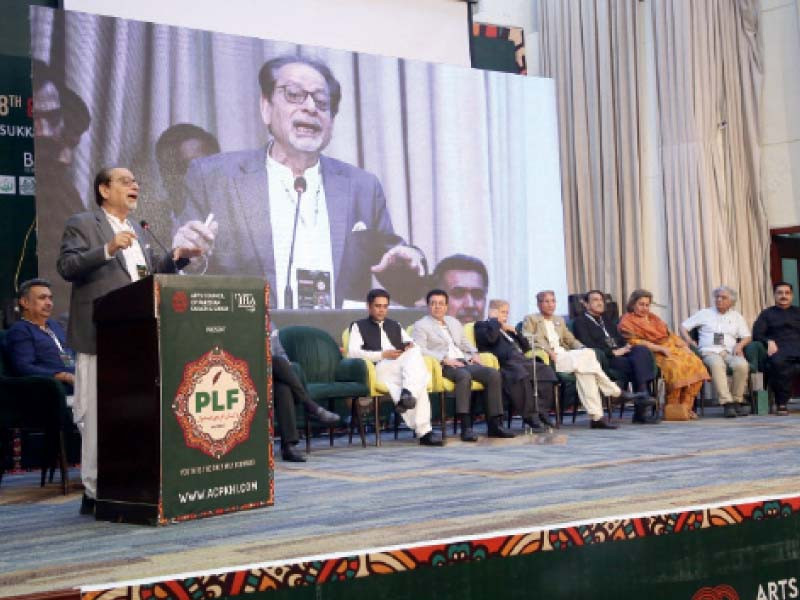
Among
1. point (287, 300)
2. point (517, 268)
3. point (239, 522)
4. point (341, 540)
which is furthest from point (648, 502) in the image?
point (517, 268)

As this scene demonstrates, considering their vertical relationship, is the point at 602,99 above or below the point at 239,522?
above

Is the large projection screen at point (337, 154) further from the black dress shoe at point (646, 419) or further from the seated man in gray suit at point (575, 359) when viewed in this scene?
the black dress shoe at point (646, 419)

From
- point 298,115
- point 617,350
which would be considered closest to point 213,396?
point 298,115

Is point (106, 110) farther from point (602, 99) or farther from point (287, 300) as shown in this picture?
point (602, 99)

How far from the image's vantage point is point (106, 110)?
633cm

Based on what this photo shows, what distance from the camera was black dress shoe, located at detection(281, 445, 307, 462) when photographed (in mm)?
5273

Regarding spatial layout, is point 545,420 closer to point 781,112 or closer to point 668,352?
point 668,352

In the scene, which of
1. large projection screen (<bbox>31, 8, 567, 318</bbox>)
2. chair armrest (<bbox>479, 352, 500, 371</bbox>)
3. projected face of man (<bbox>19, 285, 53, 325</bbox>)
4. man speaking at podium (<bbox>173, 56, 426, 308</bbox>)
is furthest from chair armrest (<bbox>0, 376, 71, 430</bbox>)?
chair armrest (<bbox>479, 352, 500, 371</bbox>)

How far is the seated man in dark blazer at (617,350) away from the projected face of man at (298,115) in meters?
2.25

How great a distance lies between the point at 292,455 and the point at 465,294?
9.22ft

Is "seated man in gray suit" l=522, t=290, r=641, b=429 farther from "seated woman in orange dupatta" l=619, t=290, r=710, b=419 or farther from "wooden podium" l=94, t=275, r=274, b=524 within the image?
"wooden podium" l=94, t=275, r=274, b=524

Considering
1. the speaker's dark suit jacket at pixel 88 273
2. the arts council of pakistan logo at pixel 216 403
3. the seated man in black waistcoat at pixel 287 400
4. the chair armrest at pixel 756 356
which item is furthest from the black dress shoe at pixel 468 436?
the speaker's dark suit jacket at pixel 88 273

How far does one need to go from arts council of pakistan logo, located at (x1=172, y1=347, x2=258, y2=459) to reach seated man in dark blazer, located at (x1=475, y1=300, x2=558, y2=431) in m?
3.32

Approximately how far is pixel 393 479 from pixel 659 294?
5633 mm
